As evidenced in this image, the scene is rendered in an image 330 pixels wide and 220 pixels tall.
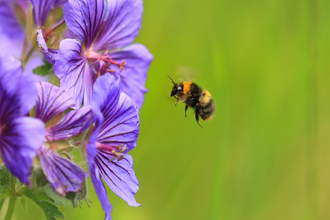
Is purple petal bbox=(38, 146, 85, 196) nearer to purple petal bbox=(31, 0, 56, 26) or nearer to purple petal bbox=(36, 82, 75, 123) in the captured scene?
purple petal bbox=(36, 82, 75, 123)

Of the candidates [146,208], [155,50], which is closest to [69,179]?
[146,208]

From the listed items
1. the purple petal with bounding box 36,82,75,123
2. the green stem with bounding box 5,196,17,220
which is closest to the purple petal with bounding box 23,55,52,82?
the purple petal with bounding box 36,82,75,123

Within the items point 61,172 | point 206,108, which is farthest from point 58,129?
point 206,108

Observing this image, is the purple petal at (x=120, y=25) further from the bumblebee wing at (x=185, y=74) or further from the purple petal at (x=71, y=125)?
the purple petal at (x=71, y=125)

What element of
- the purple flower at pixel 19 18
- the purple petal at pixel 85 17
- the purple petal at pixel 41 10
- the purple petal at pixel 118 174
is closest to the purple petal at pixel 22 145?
the purple petal at pixel 118 174

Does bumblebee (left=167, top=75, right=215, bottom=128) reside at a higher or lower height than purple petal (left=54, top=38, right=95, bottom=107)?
higher
